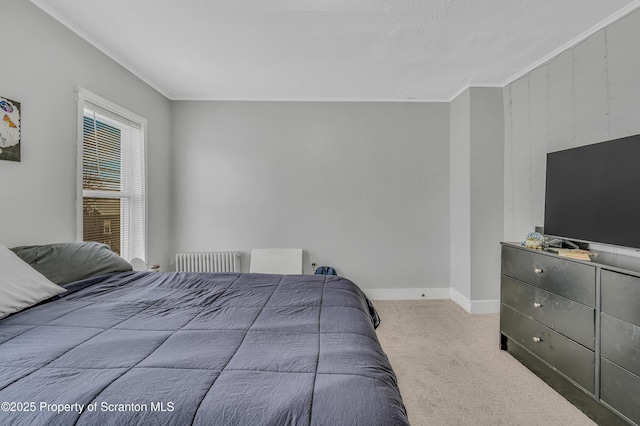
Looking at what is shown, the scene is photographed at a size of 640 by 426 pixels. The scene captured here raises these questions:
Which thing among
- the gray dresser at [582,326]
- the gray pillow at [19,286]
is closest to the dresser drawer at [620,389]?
the gray dresser at [582,326]

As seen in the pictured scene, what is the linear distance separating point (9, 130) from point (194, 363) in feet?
6.67

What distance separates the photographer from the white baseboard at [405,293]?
3.66 m

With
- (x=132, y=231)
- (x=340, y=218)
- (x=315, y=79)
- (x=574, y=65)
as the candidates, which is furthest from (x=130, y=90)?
(x=574, y=65)

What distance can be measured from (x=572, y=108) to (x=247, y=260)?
3669 millimetres

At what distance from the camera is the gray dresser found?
1.48 m

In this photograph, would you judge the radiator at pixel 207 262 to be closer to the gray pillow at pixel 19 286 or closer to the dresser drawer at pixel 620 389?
the gray pillow at pixel 19 286

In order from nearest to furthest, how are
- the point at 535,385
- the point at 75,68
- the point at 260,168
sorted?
the point at 535,385 → the point at 75,68 → the point at 260,168

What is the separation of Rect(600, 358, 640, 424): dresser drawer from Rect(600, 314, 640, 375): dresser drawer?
42 millimetres

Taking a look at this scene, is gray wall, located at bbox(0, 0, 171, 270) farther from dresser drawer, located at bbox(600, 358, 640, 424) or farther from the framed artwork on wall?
dresser drawer, located at bbox(600, 358, 640, 424)

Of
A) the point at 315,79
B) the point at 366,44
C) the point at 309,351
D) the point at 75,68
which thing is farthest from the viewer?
the point at 315,79

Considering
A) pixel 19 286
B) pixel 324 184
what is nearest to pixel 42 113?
pixel 19 286

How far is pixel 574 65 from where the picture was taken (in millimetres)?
2328

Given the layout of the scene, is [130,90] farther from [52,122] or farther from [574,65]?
[574,65]

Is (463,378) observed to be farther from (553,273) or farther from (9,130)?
(9,130)
